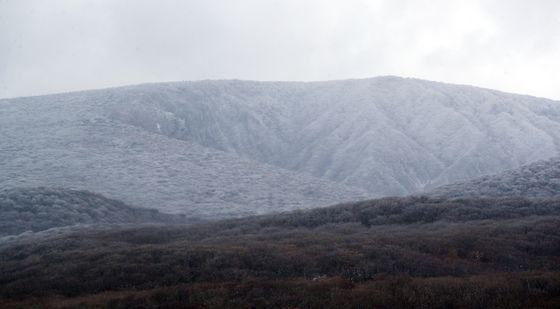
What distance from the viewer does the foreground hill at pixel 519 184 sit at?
35438mm

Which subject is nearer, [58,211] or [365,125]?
[58,211]

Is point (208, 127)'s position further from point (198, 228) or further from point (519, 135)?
point (198, 228)

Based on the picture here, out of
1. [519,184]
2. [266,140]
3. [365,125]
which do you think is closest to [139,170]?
[266,140]

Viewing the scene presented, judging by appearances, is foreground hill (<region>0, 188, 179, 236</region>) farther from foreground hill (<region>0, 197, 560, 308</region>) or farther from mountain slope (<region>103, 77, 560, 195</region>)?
mountain slope (<region>103, 77, 560, 195</region>)

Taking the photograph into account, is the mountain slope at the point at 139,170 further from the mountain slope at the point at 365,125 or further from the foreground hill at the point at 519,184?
the foreground hill at the point at 519,184

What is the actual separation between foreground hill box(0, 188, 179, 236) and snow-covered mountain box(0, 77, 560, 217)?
2.93 m

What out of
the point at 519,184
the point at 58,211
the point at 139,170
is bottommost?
the point at 58,211

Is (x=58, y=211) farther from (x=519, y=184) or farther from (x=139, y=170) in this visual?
(x=519, y=184)

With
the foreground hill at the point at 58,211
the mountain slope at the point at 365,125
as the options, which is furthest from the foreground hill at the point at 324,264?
the mountain slope at the point at 365,125

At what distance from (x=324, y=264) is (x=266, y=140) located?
2541 inches

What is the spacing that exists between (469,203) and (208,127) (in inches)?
2226

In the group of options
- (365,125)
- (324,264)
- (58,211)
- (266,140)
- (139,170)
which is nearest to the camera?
(324,264)

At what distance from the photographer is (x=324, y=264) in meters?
18.3

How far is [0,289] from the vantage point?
1733cm
